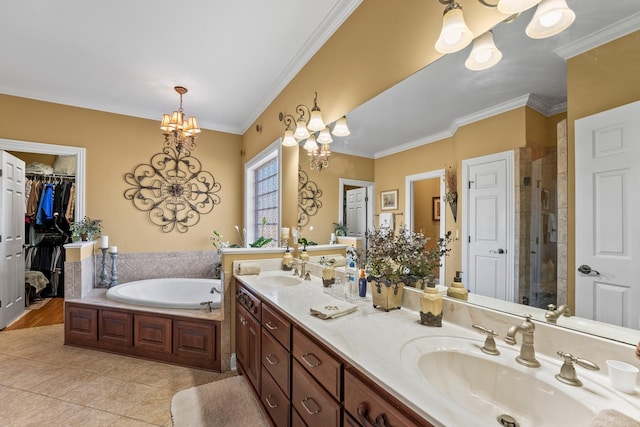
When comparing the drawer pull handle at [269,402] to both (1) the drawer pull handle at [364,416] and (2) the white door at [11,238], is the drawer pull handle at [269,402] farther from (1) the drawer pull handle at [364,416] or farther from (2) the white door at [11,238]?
(2) the white door at [11,238]

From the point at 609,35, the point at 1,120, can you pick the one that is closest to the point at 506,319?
the point at 609,35

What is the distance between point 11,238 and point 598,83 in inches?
203

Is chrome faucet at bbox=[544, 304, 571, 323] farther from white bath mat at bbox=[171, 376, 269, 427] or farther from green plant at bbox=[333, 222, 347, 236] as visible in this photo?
white bath mat at bbox=[171, 376, 269, 427]

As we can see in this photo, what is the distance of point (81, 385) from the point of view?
7.15ft

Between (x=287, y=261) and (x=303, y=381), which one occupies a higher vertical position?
(x=287, y=261)

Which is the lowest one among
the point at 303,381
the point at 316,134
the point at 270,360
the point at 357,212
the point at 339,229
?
the point at 270,360

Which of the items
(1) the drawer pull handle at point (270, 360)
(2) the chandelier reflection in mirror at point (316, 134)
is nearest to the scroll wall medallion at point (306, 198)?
(2) the chandelier reflection in mirror at point (316, 134)

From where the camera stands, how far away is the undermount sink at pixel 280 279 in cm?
221

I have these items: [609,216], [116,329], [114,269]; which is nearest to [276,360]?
[609,216]

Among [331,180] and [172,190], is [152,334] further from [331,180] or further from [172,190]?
[331,180]

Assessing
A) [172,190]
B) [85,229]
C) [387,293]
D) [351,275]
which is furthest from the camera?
[172,190]

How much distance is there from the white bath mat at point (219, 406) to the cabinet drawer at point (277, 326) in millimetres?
648

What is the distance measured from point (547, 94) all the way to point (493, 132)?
0.21 meters

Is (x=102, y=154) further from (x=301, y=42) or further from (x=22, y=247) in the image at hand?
(x=301, y=42)
